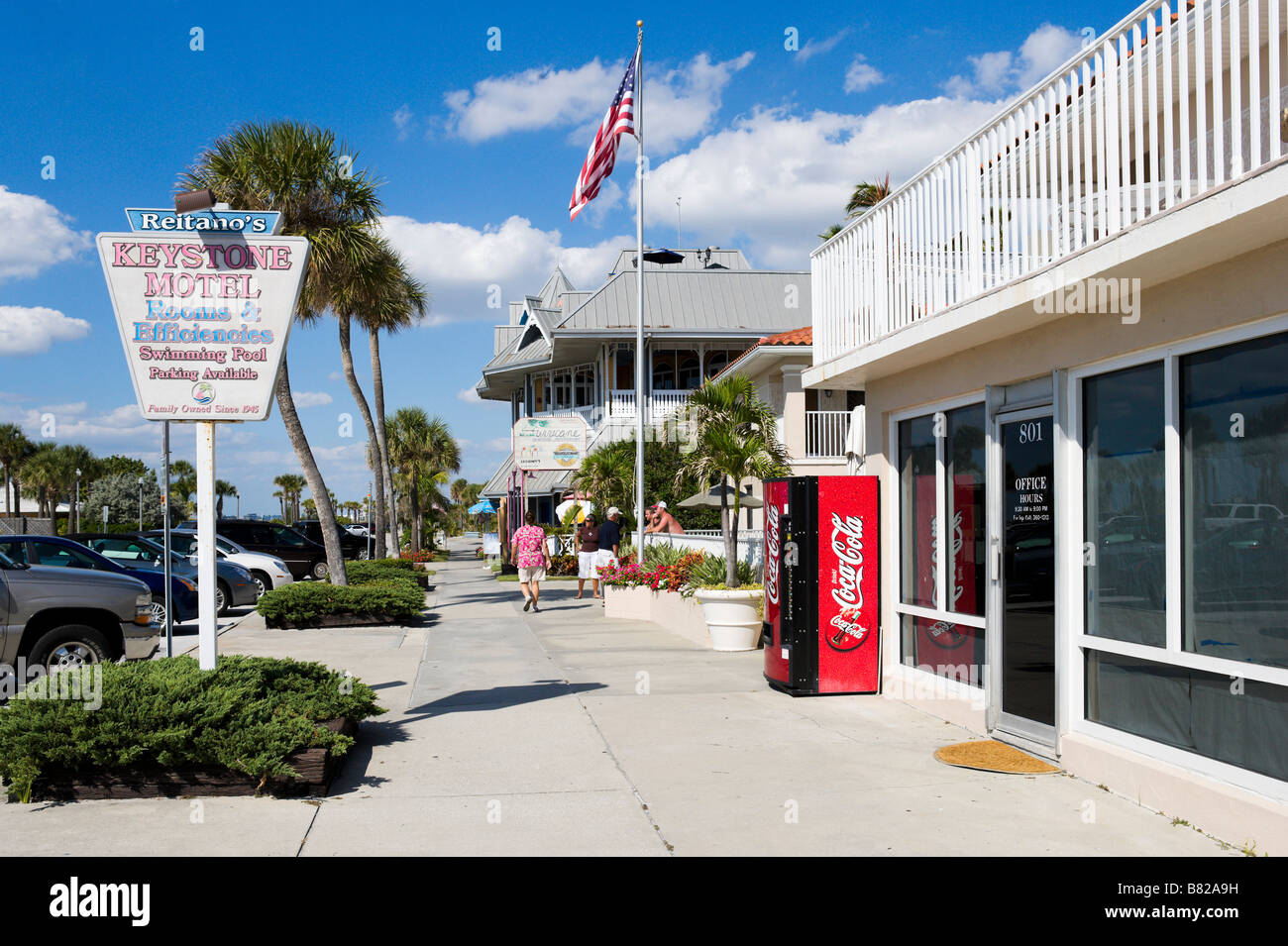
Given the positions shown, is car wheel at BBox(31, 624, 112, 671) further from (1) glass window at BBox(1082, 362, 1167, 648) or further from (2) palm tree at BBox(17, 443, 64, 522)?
(2) palm tree at BBox(17, 443, 64, 522)

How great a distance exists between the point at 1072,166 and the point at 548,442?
22.1 metres

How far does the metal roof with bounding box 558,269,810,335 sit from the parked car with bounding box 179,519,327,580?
10263 millimetres

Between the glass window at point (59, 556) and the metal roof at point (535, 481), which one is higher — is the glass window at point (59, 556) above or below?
below

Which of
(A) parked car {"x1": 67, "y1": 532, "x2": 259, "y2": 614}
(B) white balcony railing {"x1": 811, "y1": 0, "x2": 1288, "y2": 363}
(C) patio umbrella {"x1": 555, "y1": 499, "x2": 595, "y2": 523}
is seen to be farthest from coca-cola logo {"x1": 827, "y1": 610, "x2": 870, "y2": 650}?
(C) patio umbrella {"x1": 555, "y1": 499, "x2": 595, "y2": 523}

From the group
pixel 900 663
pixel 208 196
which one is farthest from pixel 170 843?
pixel 900 663

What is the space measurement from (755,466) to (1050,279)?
288 inches

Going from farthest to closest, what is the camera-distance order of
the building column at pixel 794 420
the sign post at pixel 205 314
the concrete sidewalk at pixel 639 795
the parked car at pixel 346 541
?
the parked car at pixel 346 541 → the building column at pixel 794 420 → the sign post at pixel 205 314 → the concrete sidewalk at pixel 639 795

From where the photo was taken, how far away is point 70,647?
1051cm

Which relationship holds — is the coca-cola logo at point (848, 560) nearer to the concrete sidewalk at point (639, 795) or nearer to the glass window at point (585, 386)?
the concrete sidewalk at point (639, 795)

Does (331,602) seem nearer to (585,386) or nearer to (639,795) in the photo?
(639,795)

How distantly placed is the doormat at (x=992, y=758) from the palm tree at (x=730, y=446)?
5.41 metres

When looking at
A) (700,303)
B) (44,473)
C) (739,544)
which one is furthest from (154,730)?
(44,473)

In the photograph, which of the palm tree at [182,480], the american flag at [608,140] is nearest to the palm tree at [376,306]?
the american flag at [608,140]

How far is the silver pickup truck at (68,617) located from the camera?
33.3 ft
